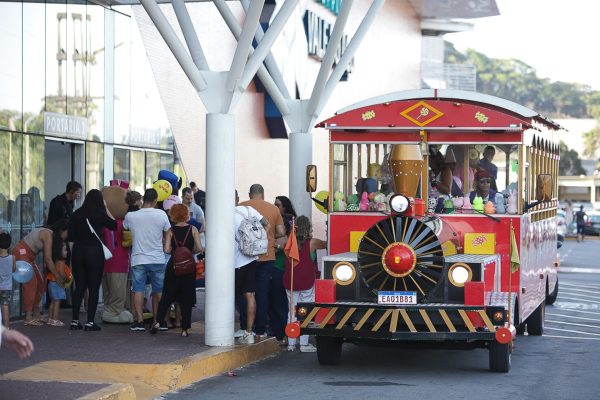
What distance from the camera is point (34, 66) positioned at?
56.2ft

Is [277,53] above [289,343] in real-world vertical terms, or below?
above

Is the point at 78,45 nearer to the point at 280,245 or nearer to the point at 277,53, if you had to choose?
the point at 280,245

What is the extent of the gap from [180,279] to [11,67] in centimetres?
432

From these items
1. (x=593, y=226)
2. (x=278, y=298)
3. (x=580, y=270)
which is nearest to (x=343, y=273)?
(x=278, y=298)

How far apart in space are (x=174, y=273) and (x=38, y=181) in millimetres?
4061

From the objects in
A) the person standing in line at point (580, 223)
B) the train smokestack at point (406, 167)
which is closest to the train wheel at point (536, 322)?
the train smokestack at point (406, 167)

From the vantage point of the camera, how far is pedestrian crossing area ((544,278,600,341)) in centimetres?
1741

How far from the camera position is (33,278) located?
15.1m

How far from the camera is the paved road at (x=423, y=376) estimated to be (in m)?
11.2

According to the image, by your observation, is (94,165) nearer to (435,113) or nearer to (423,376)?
(435,113)

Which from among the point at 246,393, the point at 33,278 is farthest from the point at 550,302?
the point at 246,393

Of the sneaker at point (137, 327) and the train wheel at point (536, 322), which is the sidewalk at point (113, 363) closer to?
the sneaker at point (137, 327)

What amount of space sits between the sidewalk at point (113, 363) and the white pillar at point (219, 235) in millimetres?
289

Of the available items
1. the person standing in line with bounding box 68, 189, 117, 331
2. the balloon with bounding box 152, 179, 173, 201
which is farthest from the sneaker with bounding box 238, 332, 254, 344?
the balloon with bounding box 152, 179, 173, 201
